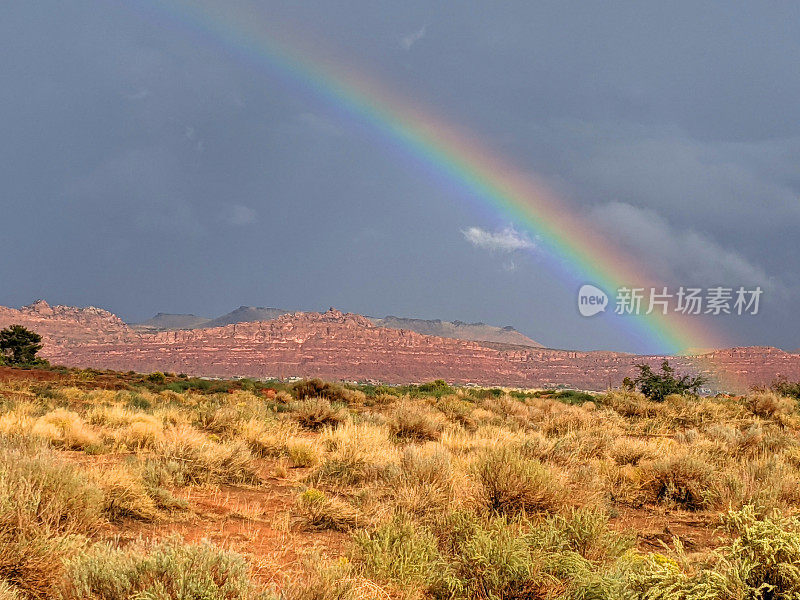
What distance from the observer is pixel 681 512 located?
838cm

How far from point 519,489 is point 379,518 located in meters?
1.63

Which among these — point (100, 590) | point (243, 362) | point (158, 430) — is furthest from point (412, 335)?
point (100, 590)

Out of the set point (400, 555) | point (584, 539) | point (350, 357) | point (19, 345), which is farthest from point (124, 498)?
point (350, 357)

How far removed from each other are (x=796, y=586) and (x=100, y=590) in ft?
14.0

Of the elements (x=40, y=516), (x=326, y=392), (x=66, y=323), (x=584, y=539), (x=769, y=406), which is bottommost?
(x=66, y=323)

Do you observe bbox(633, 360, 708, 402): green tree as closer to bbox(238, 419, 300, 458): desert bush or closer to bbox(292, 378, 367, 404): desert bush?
bbox(292, 378, 367, 404): desert bush

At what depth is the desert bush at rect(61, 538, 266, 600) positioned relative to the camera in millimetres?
3588

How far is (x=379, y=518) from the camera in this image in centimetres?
640

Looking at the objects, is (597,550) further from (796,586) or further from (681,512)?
(681,512)

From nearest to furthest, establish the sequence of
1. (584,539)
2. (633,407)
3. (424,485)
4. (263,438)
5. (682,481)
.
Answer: (584,539) < (424,485) < (682,481) < (263,438) < (633,407)

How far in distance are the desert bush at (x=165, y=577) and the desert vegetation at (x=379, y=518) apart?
1 cm

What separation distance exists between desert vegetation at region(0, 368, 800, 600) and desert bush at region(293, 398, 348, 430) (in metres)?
3.32

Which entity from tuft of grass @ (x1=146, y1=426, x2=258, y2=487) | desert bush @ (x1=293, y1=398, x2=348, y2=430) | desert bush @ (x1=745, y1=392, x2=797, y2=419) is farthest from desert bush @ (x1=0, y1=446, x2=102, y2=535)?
desert bush @ (x1=745, y1=392, x2=797, y2=419)

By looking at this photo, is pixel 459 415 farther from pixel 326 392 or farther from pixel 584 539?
pixel 584 539
